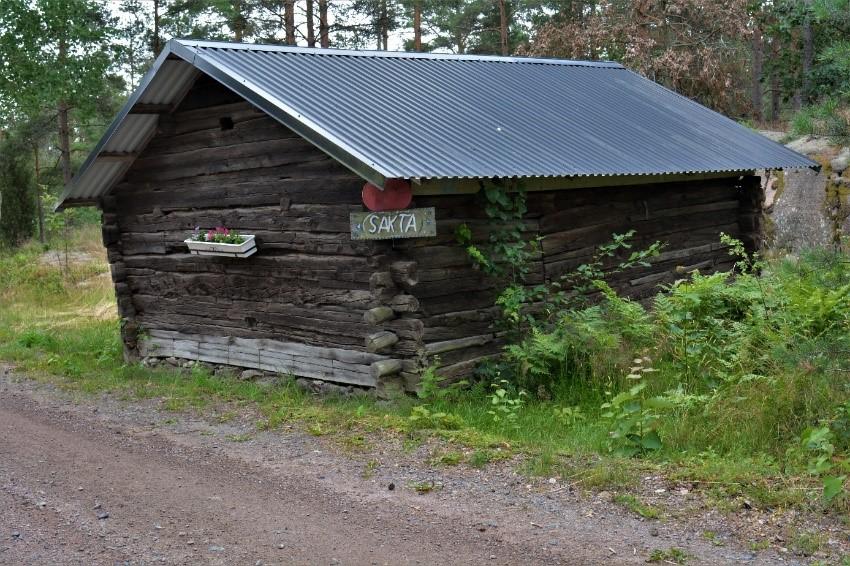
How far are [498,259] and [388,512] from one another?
13.9ft

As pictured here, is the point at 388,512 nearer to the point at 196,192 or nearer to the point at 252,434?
the point at 252,434

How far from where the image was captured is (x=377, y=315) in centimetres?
886

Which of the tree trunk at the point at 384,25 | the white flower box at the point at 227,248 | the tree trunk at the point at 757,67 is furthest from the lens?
the tree trunk at the point at 757,67

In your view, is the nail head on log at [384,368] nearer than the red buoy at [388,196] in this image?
No

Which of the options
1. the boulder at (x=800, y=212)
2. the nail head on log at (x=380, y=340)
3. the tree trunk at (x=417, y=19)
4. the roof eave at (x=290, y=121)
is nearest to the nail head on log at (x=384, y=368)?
the nail head on log at (x=380, y=340)

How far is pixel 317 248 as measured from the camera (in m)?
9.55

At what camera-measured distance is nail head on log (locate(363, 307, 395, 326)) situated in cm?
885

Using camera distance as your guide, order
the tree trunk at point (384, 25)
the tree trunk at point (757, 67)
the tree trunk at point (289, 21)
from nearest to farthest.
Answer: the tree trunk at point (289, 21)
the tree trunk at point (384, 25)
the tree trunk at point (757, 67)

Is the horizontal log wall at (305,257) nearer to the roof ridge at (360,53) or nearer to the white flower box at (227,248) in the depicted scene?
the white flower box at (227,248)

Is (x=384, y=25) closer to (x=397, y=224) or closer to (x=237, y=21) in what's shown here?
(x=237, y=21)

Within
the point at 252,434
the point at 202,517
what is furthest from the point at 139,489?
the point at 252,434

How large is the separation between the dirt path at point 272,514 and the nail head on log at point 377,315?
4.55ft

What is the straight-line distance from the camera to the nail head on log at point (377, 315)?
8.85 meters

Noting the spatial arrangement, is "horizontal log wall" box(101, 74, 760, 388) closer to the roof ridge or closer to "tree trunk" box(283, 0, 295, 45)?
the roof ridge
